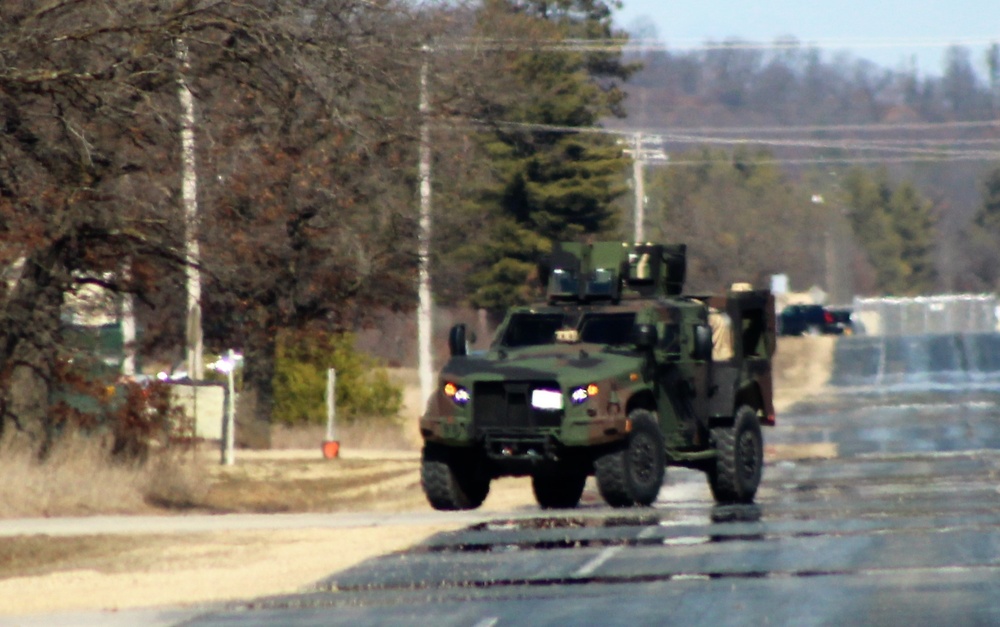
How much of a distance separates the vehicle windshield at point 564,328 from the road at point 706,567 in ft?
6.01

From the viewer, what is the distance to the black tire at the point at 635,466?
58.9 ft

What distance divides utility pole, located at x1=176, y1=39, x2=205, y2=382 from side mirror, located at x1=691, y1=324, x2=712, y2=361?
5.74 metres

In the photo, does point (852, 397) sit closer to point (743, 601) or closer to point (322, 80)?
point (322, 80)

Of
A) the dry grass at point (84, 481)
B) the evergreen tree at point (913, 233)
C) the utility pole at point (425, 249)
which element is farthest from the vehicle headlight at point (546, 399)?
the evergreen tree at point (913, 233)

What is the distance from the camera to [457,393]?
59.6 ft

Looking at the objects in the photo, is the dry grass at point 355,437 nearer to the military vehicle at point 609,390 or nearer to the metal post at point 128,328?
the metal post at point 128,328

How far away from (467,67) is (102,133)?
10127mm

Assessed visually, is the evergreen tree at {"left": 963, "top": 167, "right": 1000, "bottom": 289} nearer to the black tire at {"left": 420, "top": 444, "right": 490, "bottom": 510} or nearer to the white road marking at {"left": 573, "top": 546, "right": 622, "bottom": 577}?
the black tire at {"left": 420, "top": 444, "right": 490, "bottom": 510}

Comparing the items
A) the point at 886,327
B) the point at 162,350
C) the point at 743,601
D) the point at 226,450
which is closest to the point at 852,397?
the point at 162,350

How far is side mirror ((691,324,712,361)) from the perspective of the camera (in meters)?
18.9

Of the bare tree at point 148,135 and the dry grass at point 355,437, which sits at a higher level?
the bare tree at point 148,135

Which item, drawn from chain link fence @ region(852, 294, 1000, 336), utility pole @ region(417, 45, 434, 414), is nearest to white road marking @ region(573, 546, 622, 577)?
utility pole @ region(417, 45, 434, 414)

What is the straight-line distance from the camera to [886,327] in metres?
115

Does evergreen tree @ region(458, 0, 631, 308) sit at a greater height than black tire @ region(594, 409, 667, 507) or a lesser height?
greater
